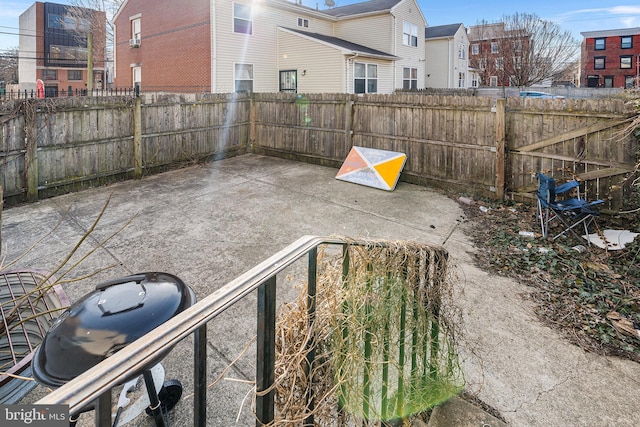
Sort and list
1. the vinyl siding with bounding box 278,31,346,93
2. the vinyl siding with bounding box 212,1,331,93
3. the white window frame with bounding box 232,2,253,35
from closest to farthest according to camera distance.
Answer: the vinyl siding with bounding box 212,1,331,93, the white window frame with bounding box 232,2,253,35, the vinyl siding with bounding box 278,31,346,93

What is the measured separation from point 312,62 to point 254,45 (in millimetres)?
2522

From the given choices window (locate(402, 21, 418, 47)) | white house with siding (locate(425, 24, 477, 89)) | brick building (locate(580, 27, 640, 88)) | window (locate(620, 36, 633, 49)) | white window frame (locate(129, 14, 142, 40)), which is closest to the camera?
white window frame (locate(129, 14, 142, 40))

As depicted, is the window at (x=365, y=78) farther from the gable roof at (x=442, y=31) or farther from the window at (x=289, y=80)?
the gable roof at (x=442, y=31)

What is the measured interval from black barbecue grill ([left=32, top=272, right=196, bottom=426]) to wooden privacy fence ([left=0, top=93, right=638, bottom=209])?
18.4ft

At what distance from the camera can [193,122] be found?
962 cm

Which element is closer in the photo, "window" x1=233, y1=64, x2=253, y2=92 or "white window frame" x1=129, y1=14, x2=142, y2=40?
"window" x1=233, y1=64, x2=253, y2=92

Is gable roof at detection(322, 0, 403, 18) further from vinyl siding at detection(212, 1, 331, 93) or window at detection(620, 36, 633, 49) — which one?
window at detection(620, 36, 633, 49)

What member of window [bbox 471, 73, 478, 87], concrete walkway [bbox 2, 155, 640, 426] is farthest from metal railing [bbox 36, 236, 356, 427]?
window [bbox 471, 73, 478, 87]

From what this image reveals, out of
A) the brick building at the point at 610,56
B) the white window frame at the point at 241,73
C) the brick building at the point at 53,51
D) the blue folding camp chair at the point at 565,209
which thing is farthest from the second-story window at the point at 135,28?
the brick building at the point at 610,56

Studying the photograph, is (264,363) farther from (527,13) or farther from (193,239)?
Result: (527,13)

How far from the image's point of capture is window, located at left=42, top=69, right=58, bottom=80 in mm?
35312

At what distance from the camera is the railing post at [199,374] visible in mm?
1091

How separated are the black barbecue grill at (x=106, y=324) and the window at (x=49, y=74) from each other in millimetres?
43320

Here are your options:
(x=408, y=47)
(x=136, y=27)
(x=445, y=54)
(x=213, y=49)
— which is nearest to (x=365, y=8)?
(x=408, y=47)
